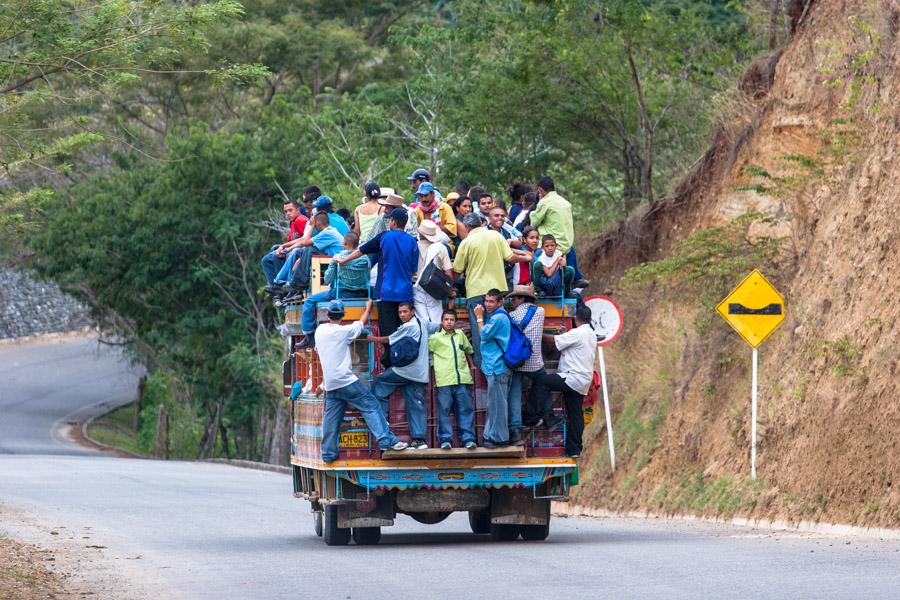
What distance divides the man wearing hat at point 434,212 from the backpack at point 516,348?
5.42ft

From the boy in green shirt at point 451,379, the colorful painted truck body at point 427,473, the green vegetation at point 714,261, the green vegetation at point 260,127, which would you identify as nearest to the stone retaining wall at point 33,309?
the green vegetation at point 260,127

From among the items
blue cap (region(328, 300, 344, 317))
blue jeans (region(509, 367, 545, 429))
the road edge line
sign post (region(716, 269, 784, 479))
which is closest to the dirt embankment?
the road edge line

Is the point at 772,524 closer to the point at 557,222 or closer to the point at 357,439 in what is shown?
the point at 557,222

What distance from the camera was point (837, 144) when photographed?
67.8 ft

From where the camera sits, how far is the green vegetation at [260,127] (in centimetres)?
1836

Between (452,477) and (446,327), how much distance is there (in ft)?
4.97

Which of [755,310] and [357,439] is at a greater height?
[755,310]

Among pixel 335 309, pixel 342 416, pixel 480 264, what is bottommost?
pixel 342 416

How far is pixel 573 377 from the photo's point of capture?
51.6ft

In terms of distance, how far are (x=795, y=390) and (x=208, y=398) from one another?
32.1 meters

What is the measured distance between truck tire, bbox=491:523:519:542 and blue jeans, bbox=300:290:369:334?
297 centimetres

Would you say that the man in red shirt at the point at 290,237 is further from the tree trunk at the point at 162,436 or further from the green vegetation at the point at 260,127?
the tree trunk at the point at 162,436

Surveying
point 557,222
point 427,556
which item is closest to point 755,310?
point 557,222

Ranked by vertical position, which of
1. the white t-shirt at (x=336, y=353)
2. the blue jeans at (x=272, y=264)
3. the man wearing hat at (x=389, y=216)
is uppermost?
the man wearing hat at (x=389, y=216)
